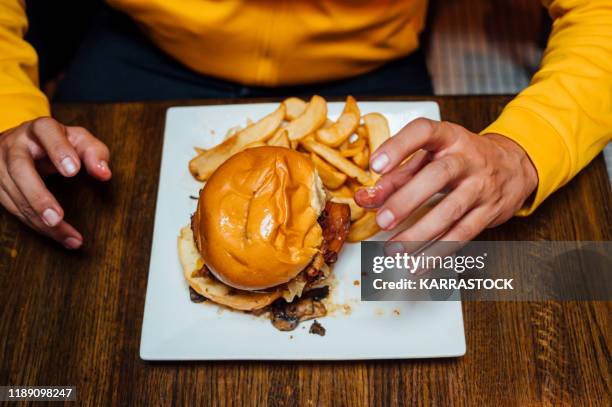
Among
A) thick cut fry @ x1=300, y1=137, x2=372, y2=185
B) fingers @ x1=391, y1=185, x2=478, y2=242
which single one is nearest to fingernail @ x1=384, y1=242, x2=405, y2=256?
fingers @ x1=391, y1=185, x2=478, y2=242

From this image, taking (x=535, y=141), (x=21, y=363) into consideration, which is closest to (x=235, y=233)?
(x=21, y=363)

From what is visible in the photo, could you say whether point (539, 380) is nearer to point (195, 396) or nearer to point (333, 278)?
point (333, 278)

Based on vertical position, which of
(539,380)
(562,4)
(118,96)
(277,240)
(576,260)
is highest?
(562,4)

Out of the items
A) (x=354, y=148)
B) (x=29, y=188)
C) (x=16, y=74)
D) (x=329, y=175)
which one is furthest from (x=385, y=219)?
(x=16, y=74)

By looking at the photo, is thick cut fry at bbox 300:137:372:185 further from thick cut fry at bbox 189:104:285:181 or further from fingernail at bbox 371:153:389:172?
fingernail at bbox 371:153:389:172

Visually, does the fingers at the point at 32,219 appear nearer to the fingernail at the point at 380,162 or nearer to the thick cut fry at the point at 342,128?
the thick cut fry at the point at 342,128

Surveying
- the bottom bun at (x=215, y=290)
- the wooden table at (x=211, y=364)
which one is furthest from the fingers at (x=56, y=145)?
the bottom bun at (x=215, y=290)
